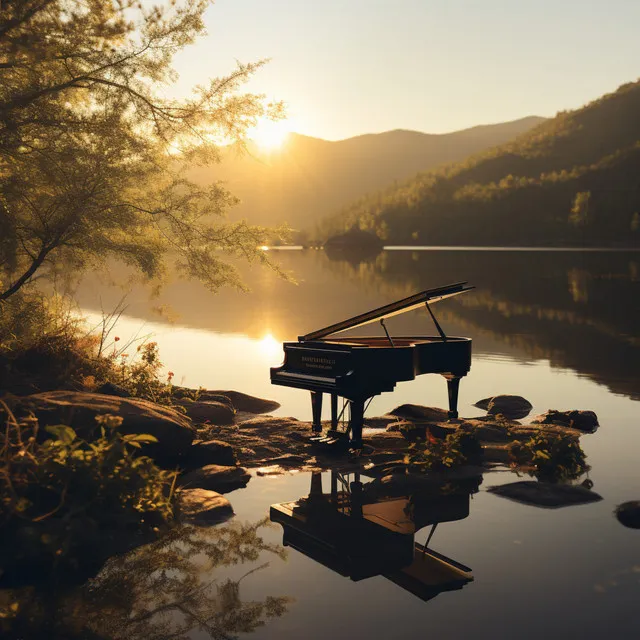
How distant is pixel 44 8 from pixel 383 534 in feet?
26.6

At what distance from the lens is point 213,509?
688cm

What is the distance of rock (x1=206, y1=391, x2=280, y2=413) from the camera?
1288 centimetres

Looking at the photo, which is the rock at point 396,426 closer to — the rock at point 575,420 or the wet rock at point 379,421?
the wet rock at point 379,421

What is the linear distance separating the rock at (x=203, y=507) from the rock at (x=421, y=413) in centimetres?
526

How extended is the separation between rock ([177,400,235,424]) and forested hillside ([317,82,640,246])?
11090 cm

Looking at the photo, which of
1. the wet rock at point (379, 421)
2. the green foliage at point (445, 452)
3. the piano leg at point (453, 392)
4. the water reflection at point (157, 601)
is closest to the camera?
the water reflection at point (157, 601)

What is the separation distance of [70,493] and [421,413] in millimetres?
6775

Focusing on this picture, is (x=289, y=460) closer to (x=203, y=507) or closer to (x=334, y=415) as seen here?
(x=334, y=415)

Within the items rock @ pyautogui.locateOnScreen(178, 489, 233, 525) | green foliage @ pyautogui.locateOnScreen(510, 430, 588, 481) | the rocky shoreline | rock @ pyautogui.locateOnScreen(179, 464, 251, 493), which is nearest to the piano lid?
the rocky shoreline

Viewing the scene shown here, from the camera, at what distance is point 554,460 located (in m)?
8.62

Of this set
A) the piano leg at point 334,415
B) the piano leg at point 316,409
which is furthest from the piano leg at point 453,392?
the piano leg at point 316,409

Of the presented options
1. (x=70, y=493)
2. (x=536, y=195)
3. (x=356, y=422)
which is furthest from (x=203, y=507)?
(x=536, y=195)

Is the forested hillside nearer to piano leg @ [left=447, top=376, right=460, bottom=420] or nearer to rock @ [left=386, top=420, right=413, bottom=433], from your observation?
piano leg @ [left=447, top=376, right=460, bottom=420]

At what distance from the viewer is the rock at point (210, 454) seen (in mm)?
8555
